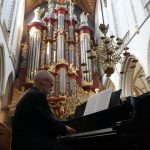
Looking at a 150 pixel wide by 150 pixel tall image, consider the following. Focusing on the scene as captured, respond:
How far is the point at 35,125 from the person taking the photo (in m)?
2.56

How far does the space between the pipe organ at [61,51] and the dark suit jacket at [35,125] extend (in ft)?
25.9

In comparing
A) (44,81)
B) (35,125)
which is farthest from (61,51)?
(35,125)

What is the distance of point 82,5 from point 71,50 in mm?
5113

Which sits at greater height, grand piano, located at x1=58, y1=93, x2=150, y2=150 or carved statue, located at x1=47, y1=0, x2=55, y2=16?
carved statue, located at x1=47, y1=0, x2=55, y2=16

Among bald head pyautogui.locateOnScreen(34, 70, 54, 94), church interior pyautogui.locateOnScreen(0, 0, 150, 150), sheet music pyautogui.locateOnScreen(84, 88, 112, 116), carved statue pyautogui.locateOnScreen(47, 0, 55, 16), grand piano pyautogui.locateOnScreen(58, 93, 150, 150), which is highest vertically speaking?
carved statue pyautogui.locateOnScreen(47, 0, 55, 16)

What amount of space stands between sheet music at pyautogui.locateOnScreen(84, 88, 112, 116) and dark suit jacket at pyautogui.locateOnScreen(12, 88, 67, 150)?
0.65 meters

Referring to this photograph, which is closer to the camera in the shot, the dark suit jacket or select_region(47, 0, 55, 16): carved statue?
the dark suit jacket

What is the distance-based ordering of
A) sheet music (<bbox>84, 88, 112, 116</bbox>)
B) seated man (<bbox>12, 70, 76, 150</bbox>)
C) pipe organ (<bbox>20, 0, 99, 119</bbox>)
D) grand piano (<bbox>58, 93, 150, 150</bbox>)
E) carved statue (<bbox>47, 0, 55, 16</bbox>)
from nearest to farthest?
grand piano (<bbox>58, 93, 150, 150</bbox>) → seated man (<bbox>12, 70, 76, 150</bbox>) → sheet music (<bbox>84, 88, 112, 116</bbox>) → pipe organ (<bbox>20, 0, 99, 119</bbox>) → carved statue (<bbox>47, 0, 55, 16</bbox>)

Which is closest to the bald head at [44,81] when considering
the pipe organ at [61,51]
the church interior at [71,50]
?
the church interior at [71,50]

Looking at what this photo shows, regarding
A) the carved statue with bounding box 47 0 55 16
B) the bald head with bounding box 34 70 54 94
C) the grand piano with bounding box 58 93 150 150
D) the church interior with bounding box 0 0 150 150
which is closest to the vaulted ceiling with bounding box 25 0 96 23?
the church interior with bounding box 0 0 150 150

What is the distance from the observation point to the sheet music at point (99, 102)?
300 centimetres

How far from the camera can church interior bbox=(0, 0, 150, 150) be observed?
29.6 feet

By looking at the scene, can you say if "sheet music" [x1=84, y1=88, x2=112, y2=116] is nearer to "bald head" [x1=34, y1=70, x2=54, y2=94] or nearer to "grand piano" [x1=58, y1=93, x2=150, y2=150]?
"grand piano" [x1=58, y1=93, x2=150, y2=150]

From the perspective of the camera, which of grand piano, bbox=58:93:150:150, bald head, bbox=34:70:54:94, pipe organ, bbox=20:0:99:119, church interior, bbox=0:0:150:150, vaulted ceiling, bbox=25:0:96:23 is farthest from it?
vaulted ceiling, bbox=25:0:96:23
